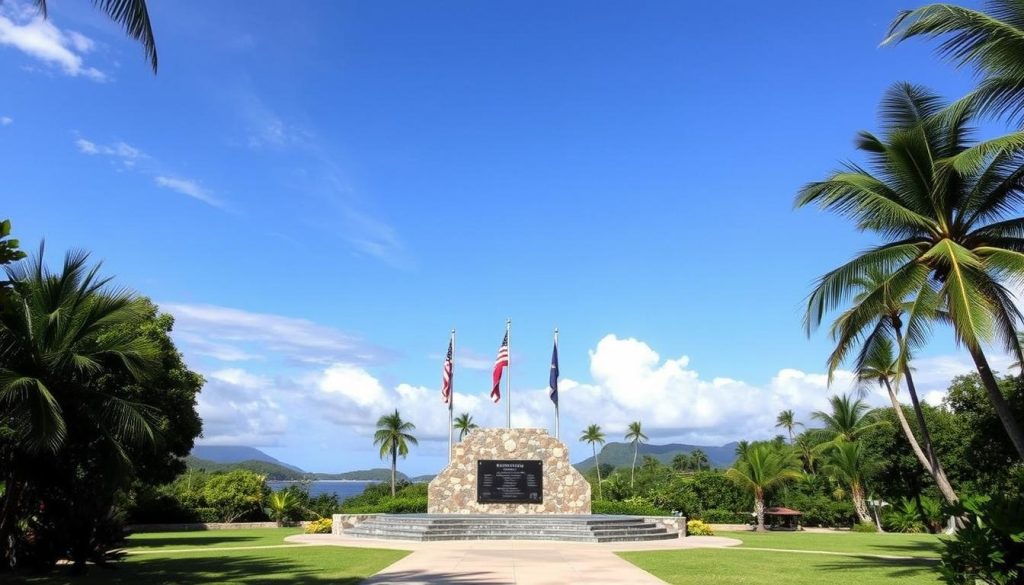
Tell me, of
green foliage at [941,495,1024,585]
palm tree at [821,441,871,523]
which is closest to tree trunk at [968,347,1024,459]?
green foliage at [941,495,1024,585]

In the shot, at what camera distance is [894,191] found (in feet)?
49.7

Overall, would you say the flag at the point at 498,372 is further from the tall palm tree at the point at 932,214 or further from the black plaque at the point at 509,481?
the tall palm tree at the point at 932,214

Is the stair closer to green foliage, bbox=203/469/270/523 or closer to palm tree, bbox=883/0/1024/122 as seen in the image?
green foliage, bbox=203/469/270/523

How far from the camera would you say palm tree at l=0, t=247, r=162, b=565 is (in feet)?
37.8

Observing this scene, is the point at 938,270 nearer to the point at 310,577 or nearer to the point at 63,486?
the point at 310,577

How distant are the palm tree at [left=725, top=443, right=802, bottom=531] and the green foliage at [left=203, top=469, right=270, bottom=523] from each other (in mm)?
25462

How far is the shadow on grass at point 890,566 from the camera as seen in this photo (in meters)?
13.9

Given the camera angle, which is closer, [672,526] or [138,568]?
[138,568]

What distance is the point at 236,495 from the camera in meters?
33.4

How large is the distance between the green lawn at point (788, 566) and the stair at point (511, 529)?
12.6 ft

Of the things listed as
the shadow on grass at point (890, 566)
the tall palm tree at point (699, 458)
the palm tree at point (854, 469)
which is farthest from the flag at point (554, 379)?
the tall palm tree at point (699, 458)

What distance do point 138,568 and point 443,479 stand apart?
15.4m

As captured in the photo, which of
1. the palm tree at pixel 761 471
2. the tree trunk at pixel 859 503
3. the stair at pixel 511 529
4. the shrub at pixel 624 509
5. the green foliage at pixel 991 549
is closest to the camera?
the green foliage at pixel 991 549

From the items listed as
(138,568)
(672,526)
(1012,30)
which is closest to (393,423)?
(672,526)
